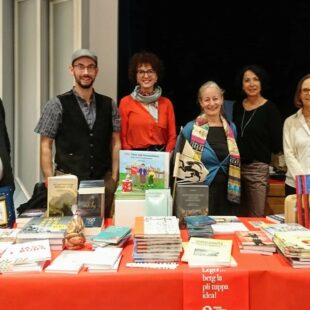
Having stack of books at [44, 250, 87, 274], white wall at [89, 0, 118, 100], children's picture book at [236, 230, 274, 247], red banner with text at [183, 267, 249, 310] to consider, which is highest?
white wall at [89, 0, 118, 100]

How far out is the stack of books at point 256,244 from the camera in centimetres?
166

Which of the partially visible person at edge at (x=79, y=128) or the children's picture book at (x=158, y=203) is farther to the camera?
the partially visible person at edge at (x=79, y=128)

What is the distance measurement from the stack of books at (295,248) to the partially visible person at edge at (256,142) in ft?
4.19

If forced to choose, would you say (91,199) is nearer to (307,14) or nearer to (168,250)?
(168,250)

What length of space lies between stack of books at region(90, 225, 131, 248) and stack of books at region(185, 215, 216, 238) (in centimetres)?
26

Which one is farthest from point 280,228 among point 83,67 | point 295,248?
point 83,67

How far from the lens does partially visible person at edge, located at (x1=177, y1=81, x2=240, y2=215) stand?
8.45ft

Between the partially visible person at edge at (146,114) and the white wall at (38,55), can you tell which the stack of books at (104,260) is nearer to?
the partially visible person at edge at (146,114)

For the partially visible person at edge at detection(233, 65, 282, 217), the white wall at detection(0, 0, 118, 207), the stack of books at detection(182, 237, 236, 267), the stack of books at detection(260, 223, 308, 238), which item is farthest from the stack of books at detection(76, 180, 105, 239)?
the white wall at detection(0, 0, 118, 207)

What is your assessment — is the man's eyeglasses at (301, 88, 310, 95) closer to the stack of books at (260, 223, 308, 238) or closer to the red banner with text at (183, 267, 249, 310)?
the stack of books at (260, 223, 308, 238)

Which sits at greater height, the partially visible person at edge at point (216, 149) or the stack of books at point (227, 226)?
the partially visible person at edge at point (216, 149)

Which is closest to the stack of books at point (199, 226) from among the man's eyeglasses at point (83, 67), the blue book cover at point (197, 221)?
the blue book cover at point (197, 221)

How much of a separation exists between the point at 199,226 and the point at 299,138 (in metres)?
1.19

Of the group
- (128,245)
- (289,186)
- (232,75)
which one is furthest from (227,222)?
(232,75)
